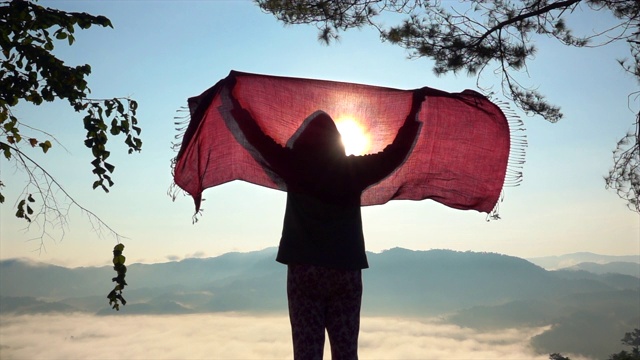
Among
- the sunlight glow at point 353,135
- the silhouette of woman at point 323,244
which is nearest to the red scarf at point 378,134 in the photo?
the sunlight glow at point 353,135

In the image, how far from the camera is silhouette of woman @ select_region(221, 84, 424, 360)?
353 centimetres

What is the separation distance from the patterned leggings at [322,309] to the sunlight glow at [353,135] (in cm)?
95

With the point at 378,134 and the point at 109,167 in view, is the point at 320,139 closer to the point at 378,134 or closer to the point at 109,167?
the point at 378,134

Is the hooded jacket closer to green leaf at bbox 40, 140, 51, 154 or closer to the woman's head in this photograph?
the woman's head

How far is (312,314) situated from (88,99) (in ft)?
8.58

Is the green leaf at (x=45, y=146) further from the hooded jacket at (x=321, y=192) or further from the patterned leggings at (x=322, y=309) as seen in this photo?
the patterned leggings at (x=322, y=309)

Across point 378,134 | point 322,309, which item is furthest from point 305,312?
point 378,134

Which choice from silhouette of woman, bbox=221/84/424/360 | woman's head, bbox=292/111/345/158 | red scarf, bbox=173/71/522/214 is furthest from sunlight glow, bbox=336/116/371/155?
silhouette of woman, bbox=221/84/424/360

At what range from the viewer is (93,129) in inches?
192

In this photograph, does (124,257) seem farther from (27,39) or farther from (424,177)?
(424,177)

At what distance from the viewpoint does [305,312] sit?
355 cm

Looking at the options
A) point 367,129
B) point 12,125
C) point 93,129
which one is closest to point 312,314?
point 367,129

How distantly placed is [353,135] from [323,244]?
3.29 ft

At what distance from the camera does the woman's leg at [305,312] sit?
3.52 metres
